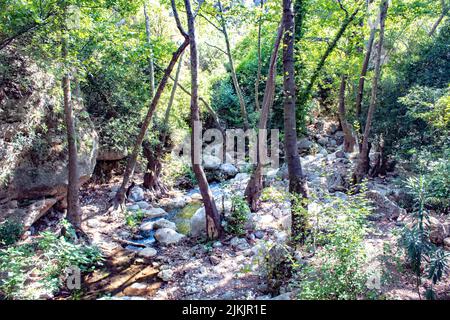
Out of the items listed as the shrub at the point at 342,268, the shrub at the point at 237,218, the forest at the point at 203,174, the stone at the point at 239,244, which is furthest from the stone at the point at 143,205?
the shrub at the point at 342,268

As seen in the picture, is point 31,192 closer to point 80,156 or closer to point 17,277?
point 80,156

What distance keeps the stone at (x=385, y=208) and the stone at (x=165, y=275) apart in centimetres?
421

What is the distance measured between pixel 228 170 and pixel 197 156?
5.82m

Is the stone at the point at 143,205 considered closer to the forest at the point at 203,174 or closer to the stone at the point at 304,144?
the forest at the point at 203,174

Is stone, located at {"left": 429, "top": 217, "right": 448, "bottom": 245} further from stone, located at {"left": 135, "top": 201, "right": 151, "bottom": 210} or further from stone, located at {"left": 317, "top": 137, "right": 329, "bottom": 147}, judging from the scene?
stone, located at {"left": 317, "top": 137, "right": 329, "bottom": 147}

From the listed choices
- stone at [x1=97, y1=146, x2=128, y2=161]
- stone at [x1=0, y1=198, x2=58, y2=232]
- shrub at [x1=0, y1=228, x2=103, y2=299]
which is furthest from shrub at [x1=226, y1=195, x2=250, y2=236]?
stone at [x1=97, y1=146, x2=128, y2=161]

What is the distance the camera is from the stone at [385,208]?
6.09m

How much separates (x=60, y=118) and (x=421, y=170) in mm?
7678

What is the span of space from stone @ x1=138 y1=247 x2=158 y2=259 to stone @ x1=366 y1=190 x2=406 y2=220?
454 cm

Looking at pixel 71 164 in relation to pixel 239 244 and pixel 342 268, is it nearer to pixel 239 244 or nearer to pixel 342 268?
pixel 239 244

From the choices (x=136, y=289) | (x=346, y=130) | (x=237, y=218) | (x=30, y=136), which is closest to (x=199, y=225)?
(x=237, y=218)

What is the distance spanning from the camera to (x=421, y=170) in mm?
5824
